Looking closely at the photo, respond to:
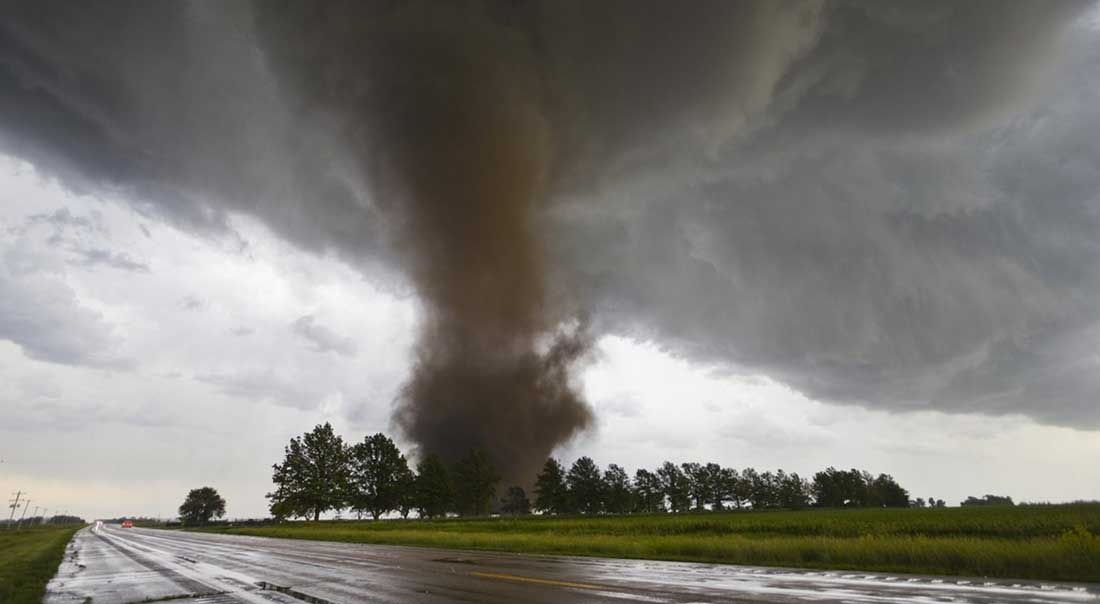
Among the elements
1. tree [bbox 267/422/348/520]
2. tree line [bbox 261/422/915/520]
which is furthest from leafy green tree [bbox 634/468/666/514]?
tree [bbox 267/422/348/520]

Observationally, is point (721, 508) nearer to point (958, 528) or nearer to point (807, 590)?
point (958, 528)

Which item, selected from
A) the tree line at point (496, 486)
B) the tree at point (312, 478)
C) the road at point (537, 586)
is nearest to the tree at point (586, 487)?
the tree line at point (496, 486)

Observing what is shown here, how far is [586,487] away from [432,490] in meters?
38.9

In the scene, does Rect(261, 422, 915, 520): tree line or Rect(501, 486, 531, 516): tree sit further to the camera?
Rect(501, 486, 531, 516): tree

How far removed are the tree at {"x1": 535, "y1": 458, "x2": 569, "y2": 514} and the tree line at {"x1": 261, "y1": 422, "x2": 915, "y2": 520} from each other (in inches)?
8.4

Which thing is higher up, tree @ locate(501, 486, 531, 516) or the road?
tree @ locate(501, 486, 531, 516)

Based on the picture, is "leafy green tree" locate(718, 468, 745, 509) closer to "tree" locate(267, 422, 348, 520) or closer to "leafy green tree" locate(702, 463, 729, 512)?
"leafy green tree" locate(702, 463, 729, 512)

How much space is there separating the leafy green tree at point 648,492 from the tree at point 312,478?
256 ft

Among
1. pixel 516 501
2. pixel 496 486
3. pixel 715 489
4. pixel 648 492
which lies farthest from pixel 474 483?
pixel 715 489

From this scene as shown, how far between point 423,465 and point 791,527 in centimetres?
7301

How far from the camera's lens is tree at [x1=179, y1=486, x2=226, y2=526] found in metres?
166

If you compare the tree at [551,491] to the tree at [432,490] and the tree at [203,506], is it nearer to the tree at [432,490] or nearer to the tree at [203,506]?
the tree at [432,490]

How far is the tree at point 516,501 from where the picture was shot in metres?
138

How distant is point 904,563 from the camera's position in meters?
15.8
